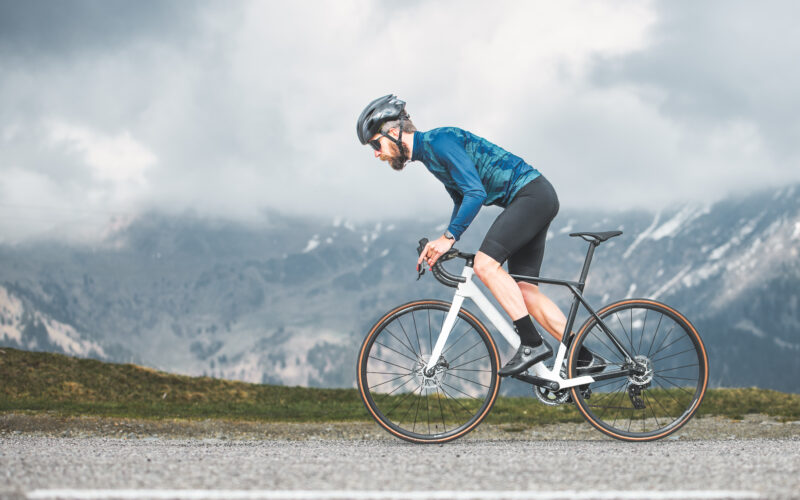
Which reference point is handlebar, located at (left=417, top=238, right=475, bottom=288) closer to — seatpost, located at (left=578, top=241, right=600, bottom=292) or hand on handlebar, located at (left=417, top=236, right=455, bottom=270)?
hand on handlebar, located at (left=417, top=236, right=455, bottom=270)

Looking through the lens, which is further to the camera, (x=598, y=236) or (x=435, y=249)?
(x=598, y=236)

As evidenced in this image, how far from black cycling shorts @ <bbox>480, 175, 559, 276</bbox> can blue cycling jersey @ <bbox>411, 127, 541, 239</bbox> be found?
0.15 m

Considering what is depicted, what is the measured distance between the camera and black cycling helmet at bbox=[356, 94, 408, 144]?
281 inches

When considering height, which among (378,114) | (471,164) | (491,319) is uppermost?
(378,114)

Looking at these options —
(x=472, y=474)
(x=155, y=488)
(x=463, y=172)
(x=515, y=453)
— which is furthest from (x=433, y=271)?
(x=155, y=488)

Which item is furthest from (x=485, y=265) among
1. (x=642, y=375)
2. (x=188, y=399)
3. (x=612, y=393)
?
(x=188, y=399)

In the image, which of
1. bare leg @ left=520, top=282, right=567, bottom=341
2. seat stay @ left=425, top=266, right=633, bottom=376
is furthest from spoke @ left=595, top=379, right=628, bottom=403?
bare leg @ left=520, top=282, right=567, bottom=341

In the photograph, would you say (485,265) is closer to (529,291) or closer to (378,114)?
(529,291)

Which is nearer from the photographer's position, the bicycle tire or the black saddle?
the black saddle

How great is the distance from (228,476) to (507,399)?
1558 cm

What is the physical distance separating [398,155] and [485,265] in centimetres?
152

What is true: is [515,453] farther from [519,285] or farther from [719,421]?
[719,421]

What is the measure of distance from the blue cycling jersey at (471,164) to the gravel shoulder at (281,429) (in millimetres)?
5795

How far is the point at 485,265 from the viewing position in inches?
271
